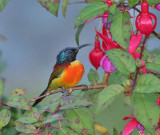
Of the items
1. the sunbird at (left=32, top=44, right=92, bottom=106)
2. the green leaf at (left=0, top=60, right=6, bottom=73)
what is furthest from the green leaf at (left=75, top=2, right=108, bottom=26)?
the green leaf at (left=0, top=60, right=6, bottom=73)

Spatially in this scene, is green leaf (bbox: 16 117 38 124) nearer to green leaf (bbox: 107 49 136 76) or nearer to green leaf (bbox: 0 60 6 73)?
green leaf (bbox: 107 49 136 76)

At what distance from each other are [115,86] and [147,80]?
7 cm

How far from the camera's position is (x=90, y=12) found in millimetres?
653

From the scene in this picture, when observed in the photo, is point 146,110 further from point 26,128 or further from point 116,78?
point 26,128

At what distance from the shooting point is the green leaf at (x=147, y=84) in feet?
1.92

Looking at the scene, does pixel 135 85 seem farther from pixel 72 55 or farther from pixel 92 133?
pixel 72 55

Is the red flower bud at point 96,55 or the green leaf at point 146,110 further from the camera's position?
the red flower bud at point 96,55

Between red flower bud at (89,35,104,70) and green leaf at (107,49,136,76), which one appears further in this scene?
red flower bud at (89,35,104,70)

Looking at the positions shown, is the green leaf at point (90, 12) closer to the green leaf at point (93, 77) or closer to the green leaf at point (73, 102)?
the green leaf at point (73, 102)

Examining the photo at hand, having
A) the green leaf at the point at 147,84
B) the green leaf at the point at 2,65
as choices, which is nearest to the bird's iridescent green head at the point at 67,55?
the green leaf at the point at 2,65

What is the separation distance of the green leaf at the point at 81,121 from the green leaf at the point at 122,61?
5.9 inches

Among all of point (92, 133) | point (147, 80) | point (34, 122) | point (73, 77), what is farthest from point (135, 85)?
point (73, 77)

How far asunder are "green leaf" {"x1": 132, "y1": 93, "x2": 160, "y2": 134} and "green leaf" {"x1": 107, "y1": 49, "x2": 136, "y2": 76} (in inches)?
2.2

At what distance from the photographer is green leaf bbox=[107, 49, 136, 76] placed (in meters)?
0.65
